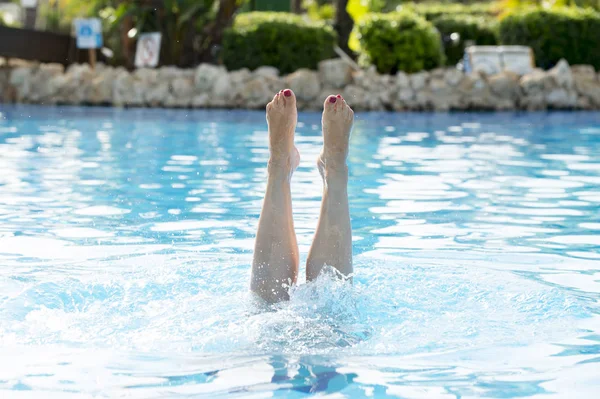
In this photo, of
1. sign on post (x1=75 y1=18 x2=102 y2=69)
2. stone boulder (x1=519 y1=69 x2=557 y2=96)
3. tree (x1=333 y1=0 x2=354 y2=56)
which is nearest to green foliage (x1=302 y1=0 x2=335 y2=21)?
tree (x1=333 y1=0 x2=354 y2=56)

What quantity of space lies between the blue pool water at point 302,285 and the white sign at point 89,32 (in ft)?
33.0

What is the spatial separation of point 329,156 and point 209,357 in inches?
44.5

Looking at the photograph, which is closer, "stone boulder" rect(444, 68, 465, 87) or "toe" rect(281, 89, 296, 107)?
"toe" rect(281, 89, 296, 107)

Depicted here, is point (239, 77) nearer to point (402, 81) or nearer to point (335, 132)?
point (402, 81)

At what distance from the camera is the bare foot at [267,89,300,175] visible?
4254 mm

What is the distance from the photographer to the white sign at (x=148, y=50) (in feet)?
65.3

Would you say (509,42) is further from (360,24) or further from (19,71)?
(19,71)

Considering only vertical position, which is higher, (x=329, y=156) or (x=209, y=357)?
(x=329, y=156)

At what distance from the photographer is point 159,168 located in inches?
381

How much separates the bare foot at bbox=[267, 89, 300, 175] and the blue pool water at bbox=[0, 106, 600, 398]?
59cm

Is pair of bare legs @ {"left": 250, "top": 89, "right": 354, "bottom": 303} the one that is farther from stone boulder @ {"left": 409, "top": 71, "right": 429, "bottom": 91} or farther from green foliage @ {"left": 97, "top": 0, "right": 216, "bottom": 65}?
green foliage @ {"left": 97, "top": 0, "right": 216, "bottom": 65}

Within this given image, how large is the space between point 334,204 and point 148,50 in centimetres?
1655

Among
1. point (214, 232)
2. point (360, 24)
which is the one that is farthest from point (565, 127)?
point (214, 232)

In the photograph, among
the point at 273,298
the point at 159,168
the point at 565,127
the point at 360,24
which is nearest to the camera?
the point at 273,298
